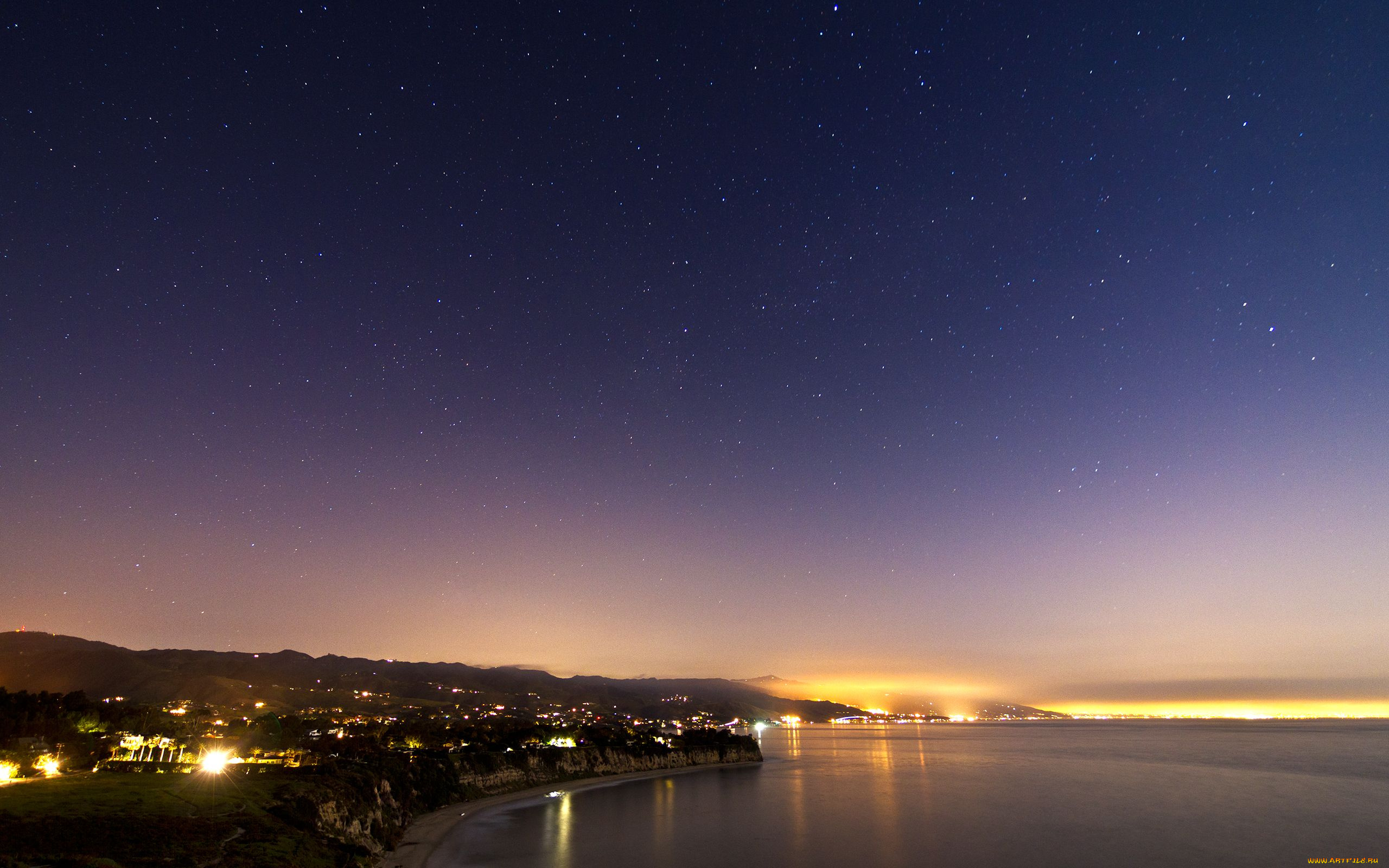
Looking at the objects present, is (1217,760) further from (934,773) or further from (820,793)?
(820,793)

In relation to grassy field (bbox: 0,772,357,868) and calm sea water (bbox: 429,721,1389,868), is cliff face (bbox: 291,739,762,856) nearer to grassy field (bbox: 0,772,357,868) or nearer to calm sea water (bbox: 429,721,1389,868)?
grassy field (bbox: 0,772,357,868)

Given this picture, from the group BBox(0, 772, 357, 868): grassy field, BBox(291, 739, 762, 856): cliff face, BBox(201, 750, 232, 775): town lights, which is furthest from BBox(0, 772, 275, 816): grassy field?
BBox(201, 750, 232, 775): town lights

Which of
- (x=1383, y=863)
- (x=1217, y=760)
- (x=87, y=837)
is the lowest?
(x=1217, y=760)

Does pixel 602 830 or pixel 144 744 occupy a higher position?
pixel 144 744

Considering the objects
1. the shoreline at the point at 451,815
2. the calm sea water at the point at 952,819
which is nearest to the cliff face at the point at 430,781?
the shoreline at the point at 451,815

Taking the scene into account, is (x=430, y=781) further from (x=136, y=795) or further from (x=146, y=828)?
(x=146, y=828)

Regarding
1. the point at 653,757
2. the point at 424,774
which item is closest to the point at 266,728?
the point at 424,774
